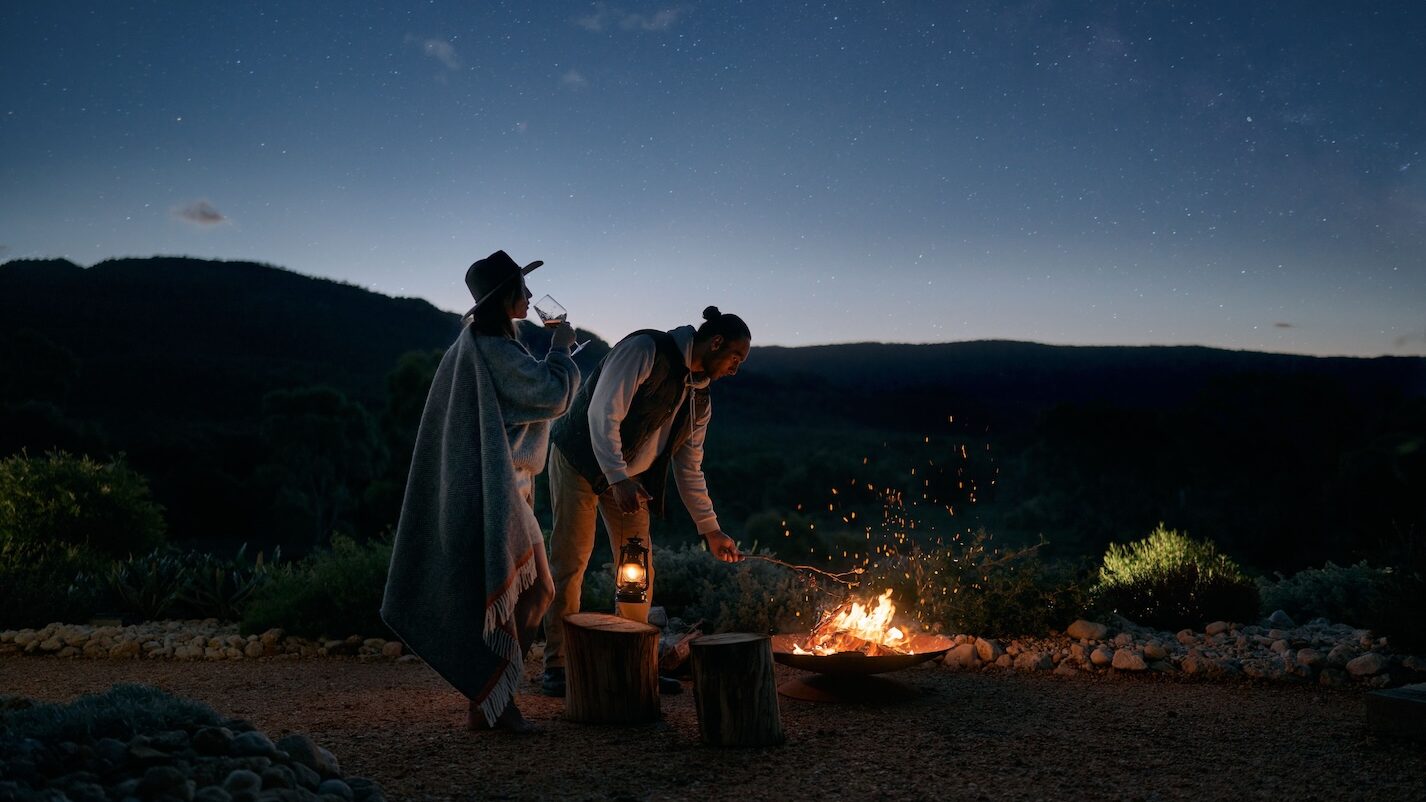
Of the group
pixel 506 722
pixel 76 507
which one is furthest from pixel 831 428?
pixel 506 722

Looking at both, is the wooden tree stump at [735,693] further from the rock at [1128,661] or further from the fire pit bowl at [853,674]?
the rock at [1128,661]

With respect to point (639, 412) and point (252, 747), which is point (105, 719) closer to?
point (252, 747)

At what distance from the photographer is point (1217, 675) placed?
6133mm

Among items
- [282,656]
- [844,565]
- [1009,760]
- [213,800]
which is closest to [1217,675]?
[1009,760]

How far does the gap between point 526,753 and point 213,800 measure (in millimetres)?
1473

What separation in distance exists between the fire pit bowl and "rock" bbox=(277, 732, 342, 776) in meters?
2.26

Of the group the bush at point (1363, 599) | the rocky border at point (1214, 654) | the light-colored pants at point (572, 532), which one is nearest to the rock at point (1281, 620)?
the rocky border at point (1214, 654)

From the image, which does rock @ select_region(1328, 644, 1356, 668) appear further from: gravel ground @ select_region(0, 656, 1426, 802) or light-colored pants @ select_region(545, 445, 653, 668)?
light-colored pants @ select_region(545, 445, 653, 668)

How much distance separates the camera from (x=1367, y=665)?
5.80 metres

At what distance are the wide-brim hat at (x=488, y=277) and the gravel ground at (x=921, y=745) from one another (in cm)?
202

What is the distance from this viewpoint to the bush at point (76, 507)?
10172 mm

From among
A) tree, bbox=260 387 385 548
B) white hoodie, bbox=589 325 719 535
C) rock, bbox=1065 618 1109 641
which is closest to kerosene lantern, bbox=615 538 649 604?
white hoodie, bbox=589 325 719 535

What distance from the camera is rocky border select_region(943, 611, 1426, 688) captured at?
5.87 metres

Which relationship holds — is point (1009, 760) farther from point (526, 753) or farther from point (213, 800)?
point (213, 800)
